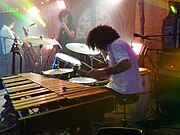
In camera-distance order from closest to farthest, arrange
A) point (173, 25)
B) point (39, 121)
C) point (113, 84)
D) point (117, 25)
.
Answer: point (39, 121)
point (113, 84)
point (173, 25)
point (117, 25)

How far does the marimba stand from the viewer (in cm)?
252

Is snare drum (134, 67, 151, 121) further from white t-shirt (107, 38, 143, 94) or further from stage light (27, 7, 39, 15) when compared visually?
stage light (27, 7, 39, 15)

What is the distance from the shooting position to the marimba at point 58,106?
8.27ft

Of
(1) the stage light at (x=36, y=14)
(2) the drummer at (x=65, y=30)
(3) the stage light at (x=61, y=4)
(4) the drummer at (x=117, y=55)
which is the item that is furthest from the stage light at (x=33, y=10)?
(4) the drummer at (x=117, y=55)

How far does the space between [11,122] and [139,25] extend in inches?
162

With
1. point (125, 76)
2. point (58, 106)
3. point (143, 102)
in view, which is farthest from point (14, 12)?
point (58, 106)

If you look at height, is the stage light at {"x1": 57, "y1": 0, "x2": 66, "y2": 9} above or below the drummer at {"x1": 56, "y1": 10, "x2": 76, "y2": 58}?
above

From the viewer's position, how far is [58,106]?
2963 mm

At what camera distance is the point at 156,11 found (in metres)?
6.54

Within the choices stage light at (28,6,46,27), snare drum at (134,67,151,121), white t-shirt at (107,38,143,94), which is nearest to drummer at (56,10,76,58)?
snare drum at (134,67,151,121)

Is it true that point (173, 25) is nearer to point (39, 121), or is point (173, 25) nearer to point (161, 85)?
point (161, 85)

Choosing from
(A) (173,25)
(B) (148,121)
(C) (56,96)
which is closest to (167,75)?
(B) (148,121)

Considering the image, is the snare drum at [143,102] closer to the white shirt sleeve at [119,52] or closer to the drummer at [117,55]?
the drummer at [117,55]

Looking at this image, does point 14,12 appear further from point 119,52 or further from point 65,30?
point 119,52
